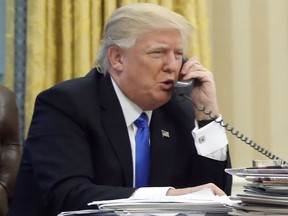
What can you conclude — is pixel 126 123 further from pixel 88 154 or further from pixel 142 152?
pixel 88 154

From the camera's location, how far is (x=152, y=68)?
2057mm

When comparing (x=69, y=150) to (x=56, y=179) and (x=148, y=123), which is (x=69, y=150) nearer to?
(x=56, y=179)

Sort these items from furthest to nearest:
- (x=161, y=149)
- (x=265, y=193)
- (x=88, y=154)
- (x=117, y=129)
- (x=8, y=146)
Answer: (x=8, y=146)
(x=161, y=149)
(x=117, y=129)
(x=88, y=154)
(x=265, y=193)

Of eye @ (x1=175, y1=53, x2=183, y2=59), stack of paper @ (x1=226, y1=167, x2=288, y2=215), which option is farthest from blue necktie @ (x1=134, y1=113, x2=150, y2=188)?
stack of paper @ (x1=226, y1=167, x2=288, y2=215)

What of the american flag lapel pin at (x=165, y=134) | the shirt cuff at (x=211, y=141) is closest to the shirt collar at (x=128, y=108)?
the american flag lapel pin at (x=165, y=134)

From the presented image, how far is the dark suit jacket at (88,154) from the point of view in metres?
1.76

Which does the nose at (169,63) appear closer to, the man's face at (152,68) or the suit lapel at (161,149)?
the man's face at (152,68)

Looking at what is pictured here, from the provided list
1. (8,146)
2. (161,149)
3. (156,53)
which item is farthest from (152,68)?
(8,146)

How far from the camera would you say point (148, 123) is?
2143 mm

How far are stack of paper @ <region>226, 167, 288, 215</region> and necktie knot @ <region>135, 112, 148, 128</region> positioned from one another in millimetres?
971

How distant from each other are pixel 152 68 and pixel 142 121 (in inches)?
7.6

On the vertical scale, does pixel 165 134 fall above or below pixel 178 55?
below

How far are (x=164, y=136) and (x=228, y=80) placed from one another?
1.13 meters

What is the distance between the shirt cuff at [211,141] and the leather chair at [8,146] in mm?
888
